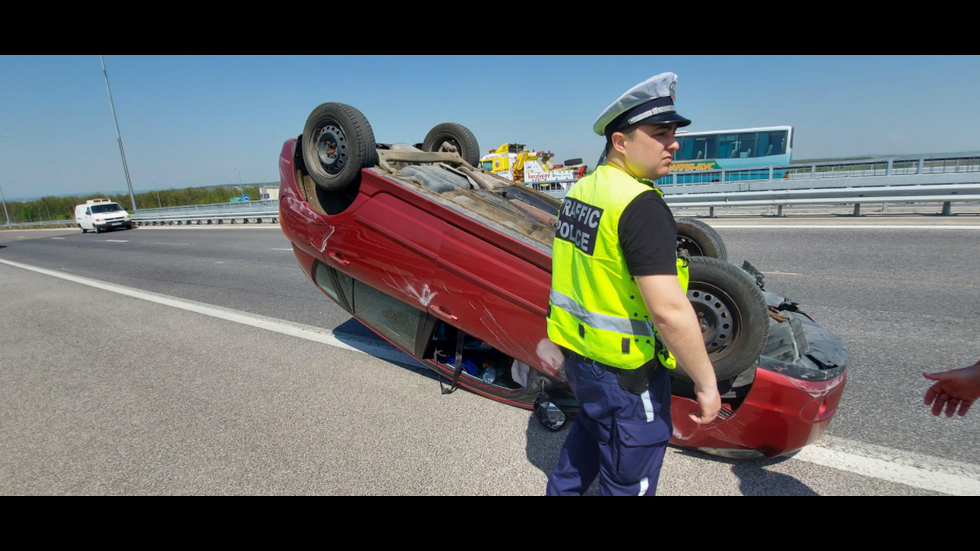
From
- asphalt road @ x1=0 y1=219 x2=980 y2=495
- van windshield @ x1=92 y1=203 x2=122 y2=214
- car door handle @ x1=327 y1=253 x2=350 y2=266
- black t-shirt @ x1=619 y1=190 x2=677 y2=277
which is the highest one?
black t-shirt @ x1=619 y1=190 x2=677 y2=277

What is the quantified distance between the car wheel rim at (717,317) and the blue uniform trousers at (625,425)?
32.6 inches

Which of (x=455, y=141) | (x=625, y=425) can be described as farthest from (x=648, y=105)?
(x=455, y=141)

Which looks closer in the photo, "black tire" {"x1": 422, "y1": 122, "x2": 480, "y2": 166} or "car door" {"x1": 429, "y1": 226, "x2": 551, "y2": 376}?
"car door" {"x1": 429, "y1": 226, "x2": 551, "y2": 376}

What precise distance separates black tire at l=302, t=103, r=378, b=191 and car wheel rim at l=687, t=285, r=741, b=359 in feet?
7.47

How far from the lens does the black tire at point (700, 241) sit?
3.43m

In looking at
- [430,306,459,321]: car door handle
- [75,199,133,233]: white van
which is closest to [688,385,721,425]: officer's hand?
[430,306,459,321]: car door handle

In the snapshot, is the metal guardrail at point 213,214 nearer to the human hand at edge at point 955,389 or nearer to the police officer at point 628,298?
the police officer at point 628,298

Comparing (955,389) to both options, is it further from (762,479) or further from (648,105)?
(648,105)

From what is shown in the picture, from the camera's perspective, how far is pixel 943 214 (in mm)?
10141

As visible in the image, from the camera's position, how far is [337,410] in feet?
10.7

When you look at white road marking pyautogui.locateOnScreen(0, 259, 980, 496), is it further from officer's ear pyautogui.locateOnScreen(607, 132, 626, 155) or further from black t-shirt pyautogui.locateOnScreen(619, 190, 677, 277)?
officer's ear pyautogui.locateOnScreen(607, 132, 626, 155)

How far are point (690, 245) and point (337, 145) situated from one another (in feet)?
8.90

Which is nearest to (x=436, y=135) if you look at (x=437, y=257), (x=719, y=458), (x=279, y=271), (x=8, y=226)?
(x=437, y=257)

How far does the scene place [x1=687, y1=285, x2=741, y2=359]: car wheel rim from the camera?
240cm
